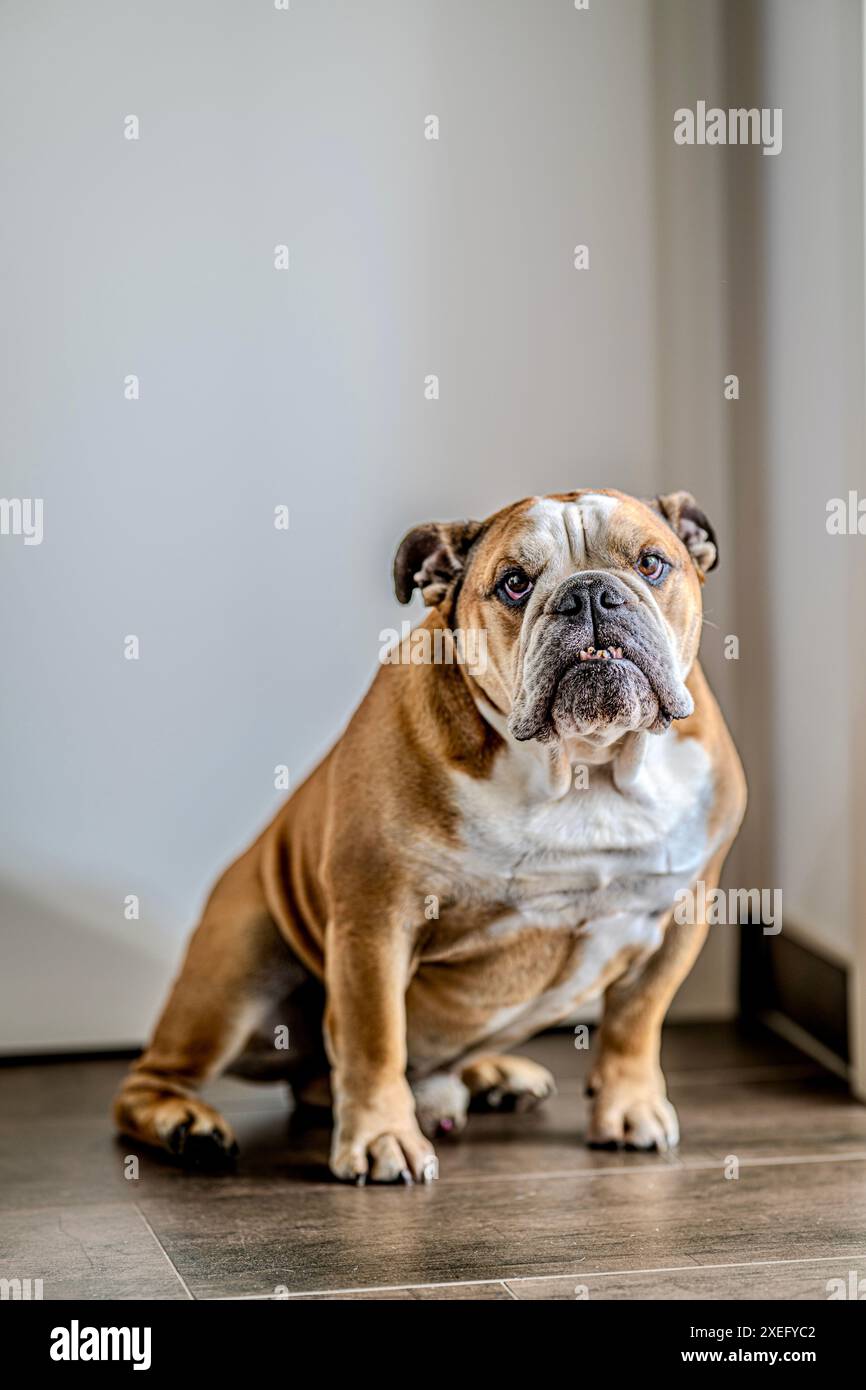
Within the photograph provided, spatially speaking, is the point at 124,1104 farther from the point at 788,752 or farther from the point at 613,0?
the point at 613,0

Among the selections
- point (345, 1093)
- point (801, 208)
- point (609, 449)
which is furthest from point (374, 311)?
point (345, 1093)

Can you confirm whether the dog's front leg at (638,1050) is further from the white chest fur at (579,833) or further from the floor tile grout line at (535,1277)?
the floor tile grout line at (535,1277)

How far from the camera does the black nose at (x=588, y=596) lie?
187 cm

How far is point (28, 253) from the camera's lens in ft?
7.79

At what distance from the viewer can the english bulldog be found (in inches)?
76.6

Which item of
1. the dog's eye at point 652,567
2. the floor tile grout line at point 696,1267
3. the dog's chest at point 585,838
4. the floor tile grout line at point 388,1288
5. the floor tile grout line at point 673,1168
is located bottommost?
the floor tile grout line at point 673,1168

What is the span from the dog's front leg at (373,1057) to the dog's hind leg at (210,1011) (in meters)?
0.21

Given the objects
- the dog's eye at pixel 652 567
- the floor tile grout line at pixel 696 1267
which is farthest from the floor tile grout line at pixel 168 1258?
the dog's eye at pixel 652 567

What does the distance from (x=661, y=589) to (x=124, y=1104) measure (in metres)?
1.04

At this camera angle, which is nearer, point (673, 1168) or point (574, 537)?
point (574, 537)

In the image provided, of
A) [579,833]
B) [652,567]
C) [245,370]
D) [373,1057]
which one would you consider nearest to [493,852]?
[579,833]

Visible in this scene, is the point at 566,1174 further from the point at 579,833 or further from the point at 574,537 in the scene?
the point at 574,537

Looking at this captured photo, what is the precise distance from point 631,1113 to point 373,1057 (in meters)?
0.39

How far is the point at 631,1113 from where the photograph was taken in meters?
2.24
